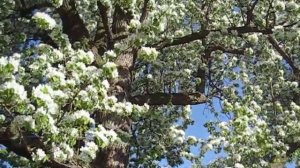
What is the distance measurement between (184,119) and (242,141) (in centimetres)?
267

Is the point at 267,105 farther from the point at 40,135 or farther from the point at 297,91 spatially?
the point at 40,135

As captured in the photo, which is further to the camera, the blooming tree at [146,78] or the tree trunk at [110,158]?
the tree trunk at [110,158]

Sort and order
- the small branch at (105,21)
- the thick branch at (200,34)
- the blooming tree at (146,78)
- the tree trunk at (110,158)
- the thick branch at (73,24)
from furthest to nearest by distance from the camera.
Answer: the thick branch at (73,24), the thick branch at (200,34), the tree trunk at (110,158), the small branch at (105,21), the blooming tree at (146,78)

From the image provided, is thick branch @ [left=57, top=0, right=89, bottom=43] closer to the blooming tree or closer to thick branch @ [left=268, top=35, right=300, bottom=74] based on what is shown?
the blooming tree

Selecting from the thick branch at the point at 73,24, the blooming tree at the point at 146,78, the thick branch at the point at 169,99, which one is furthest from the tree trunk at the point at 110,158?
the thick branch at the point at 73,24

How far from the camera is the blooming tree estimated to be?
7.76m

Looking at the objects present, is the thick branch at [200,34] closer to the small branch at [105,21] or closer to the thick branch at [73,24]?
the small branch at [105,21]

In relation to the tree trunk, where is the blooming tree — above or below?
above

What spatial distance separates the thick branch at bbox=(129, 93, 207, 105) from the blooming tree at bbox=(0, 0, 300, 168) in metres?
0.02

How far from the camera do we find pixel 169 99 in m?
12.5

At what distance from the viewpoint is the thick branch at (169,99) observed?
12282mm

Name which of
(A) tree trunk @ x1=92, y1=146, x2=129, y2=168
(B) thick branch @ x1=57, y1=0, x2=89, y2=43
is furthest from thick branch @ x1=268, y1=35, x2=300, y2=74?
(A) tree trunk @ x1=92, y1=146, x2=129, y2=168

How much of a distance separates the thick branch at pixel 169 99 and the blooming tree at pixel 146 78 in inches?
0.9

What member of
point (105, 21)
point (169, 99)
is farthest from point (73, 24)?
point (169, 99)
